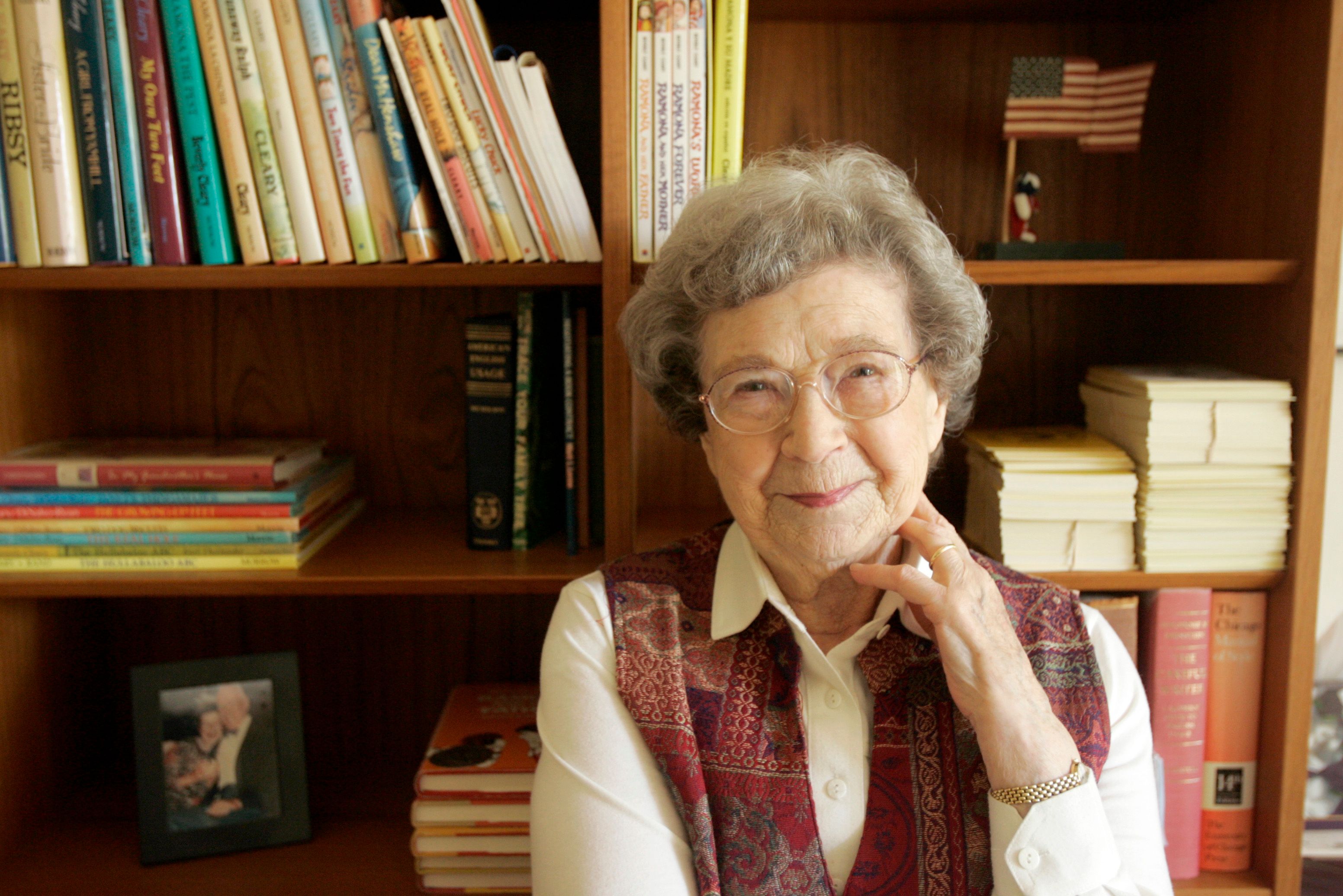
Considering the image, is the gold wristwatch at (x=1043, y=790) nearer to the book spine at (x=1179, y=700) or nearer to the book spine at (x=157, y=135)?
the book spine at (x=1179, y=700)

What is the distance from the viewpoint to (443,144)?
124 cm

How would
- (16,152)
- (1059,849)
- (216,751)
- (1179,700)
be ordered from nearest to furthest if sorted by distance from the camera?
(1059,849), (16,152), (1179,700), (216,751)

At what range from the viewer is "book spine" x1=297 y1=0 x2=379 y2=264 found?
124 centimetres

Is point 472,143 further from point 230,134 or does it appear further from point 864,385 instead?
point 864,385

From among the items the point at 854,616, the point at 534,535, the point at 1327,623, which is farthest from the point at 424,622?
the point at 1327,623

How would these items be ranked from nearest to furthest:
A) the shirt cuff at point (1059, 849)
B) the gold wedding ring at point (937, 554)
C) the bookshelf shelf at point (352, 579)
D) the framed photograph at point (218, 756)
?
the shirt cuff at point (1059, 849)
the gold wedding ring at point (937, 554)
the bookshelf shelf at point (352, 579)
the framed photograph at point (218, 756)

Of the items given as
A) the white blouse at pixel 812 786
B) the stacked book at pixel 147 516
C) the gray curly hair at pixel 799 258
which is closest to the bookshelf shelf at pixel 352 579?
the stacked book at pixel 147 516

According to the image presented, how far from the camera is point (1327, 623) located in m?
1.54

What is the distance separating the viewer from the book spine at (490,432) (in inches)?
54.2

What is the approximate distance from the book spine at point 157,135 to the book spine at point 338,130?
189mm

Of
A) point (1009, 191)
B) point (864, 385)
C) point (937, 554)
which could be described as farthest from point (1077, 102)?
point (937, 554)

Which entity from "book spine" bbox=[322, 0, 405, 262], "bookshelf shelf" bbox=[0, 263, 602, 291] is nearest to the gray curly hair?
"bookshelf shelf" bbox=[0, 263, 602, 291]

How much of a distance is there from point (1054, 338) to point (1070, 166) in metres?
0.28

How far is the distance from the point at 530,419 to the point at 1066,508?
0.76 metres
